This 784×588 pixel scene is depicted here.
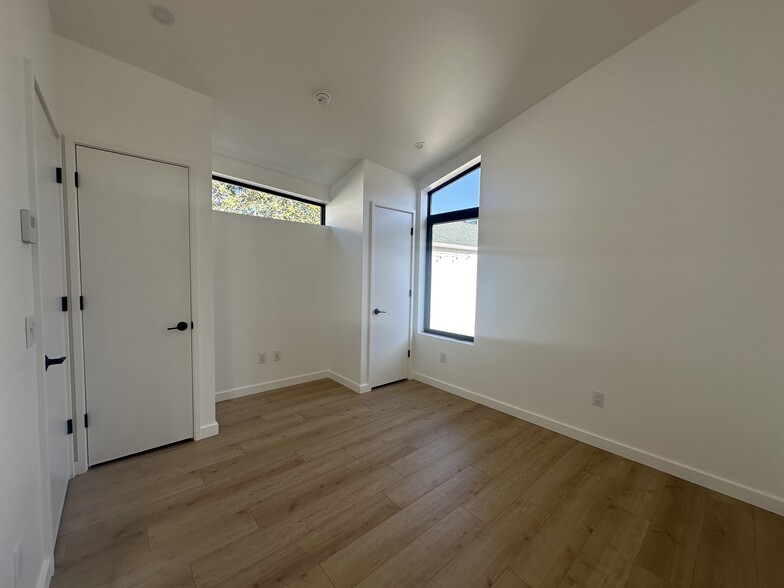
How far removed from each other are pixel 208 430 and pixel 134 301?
1.17m

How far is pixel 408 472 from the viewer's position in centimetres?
208

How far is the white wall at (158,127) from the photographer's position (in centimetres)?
189

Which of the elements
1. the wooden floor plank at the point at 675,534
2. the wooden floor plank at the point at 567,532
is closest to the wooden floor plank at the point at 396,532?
the wooden floor plank at the point at 567,532

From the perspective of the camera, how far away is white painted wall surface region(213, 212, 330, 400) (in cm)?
312

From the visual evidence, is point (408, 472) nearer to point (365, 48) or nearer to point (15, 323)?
point (15, 323)

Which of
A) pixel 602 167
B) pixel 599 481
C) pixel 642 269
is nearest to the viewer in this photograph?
pixel 599 481

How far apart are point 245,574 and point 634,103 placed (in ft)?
12.4

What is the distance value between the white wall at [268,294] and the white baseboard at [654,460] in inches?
87.0

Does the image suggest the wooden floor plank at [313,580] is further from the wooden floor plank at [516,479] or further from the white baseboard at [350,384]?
the white baseboard at [350,384]

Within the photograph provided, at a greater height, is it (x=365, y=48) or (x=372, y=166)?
(x=365, y=48)

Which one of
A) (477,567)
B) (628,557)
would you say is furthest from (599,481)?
(477,567)

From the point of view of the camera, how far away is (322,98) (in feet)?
8.08

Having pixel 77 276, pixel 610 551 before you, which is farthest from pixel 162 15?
pixel 610 551

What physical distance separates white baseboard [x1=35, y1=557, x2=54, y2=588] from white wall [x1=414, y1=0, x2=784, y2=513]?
10.5 feet
